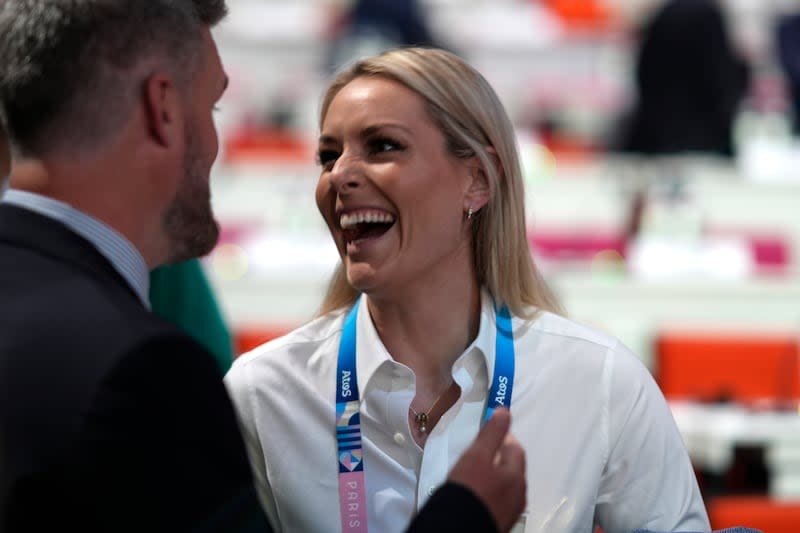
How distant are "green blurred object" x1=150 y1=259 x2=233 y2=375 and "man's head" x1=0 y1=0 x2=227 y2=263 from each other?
3.70 feet

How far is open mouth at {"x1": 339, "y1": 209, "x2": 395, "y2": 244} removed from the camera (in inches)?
81.9

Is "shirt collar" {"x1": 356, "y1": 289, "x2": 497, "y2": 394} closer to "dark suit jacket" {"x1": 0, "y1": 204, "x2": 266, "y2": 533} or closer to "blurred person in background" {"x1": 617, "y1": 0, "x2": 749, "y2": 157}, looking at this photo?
"dark suit jacket" {"x1": 0, "y1": 204, "x2": 266, "y2": 533}

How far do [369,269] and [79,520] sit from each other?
3.02 ft

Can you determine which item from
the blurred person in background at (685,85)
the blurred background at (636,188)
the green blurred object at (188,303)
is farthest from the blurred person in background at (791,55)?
the green blurred object at (188,303)

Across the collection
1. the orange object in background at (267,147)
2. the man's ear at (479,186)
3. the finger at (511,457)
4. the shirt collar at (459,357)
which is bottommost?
the orange object in background at (267,147)

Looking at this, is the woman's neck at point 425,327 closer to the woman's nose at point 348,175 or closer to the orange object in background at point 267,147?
the woman's nose at point 348,175

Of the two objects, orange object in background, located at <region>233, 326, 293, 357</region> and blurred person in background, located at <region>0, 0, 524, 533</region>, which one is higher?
blurred person in background, located at <region>0, 0, 524, 533</region>

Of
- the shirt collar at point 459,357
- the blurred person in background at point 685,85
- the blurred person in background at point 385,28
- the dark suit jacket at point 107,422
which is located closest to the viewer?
the dark suit jacket at point 107,422

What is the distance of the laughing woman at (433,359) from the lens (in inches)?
76.1

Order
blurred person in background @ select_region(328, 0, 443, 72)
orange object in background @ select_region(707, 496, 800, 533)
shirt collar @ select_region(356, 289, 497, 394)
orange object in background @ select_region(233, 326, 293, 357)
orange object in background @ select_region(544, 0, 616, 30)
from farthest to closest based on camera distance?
orange object in background @ select_region(544, 0, 616, 30) < blurred person in background @ select_region(328, 0, 443, 72) < orange object in background @ select_region(233, 326, 293, 357) < orange object in background @ select_region(707, 496, 800, 533) < shirt collar @ select_region(356, 289, 497, 394)

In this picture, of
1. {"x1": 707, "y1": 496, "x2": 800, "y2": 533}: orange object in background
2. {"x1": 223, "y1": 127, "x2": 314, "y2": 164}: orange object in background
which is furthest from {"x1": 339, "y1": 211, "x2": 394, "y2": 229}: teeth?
{"x1": 223, "y1": 127, "x2": 314, "y2": 164}: orange object in background

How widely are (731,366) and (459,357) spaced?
379 centimetres

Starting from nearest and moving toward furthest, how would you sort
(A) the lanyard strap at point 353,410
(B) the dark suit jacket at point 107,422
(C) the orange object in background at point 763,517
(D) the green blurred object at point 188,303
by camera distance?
(B) the dark suit jacket at point 107,422
(A) the lanyard strap at point 353,410
(D) the green blurred object at point 188,303
(C) the orange object in background at point 763,517

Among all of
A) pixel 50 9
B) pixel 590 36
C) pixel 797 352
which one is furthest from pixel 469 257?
pixel 590 36
